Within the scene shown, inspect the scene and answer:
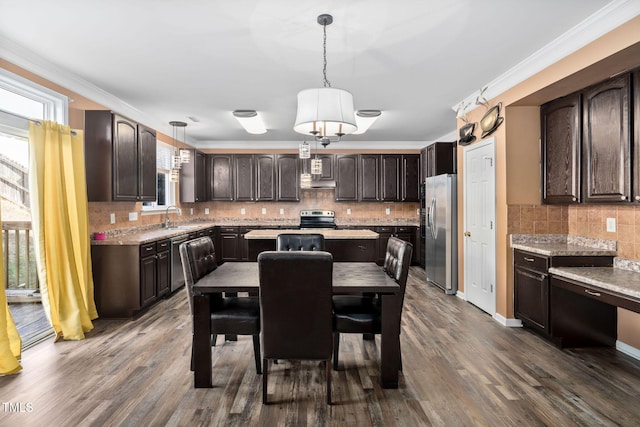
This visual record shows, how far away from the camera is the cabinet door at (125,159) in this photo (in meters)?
3.92

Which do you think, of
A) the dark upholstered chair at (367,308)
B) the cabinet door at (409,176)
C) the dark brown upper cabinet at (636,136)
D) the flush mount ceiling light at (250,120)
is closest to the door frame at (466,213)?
the dark brown upper cabinet at (636,136)

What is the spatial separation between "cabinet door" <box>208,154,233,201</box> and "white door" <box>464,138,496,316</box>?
14.9 feet

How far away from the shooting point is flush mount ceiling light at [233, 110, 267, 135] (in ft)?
16.3

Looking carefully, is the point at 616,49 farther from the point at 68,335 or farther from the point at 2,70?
the point at 68,335

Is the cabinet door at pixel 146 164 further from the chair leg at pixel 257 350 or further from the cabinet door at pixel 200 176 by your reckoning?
the chair leg at pixel 257 350

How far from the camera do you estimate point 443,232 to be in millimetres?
5129

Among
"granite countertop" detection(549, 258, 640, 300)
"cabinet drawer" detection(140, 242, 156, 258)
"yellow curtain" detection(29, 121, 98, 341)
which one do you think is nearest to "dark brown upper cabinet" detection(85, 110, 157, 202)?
"yellow curtain" detection(29, 121, 98, 341)

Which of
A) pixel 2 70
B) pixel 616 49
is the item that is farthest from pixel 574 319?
pixel 2 70

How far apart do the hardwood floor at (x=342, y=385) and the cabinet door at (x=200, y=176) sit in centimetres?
357

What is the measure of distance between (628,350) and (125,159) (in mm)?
5227

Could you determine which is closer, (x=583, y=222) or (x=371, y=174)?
(x=583, y=222)

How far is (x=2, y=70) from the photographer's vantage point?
2893 millimetres

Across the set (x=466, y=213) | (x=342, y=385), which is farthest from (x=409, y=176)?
(x=342, y=385)

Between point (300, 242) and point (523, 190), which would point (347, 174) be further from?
point (300, 242)
